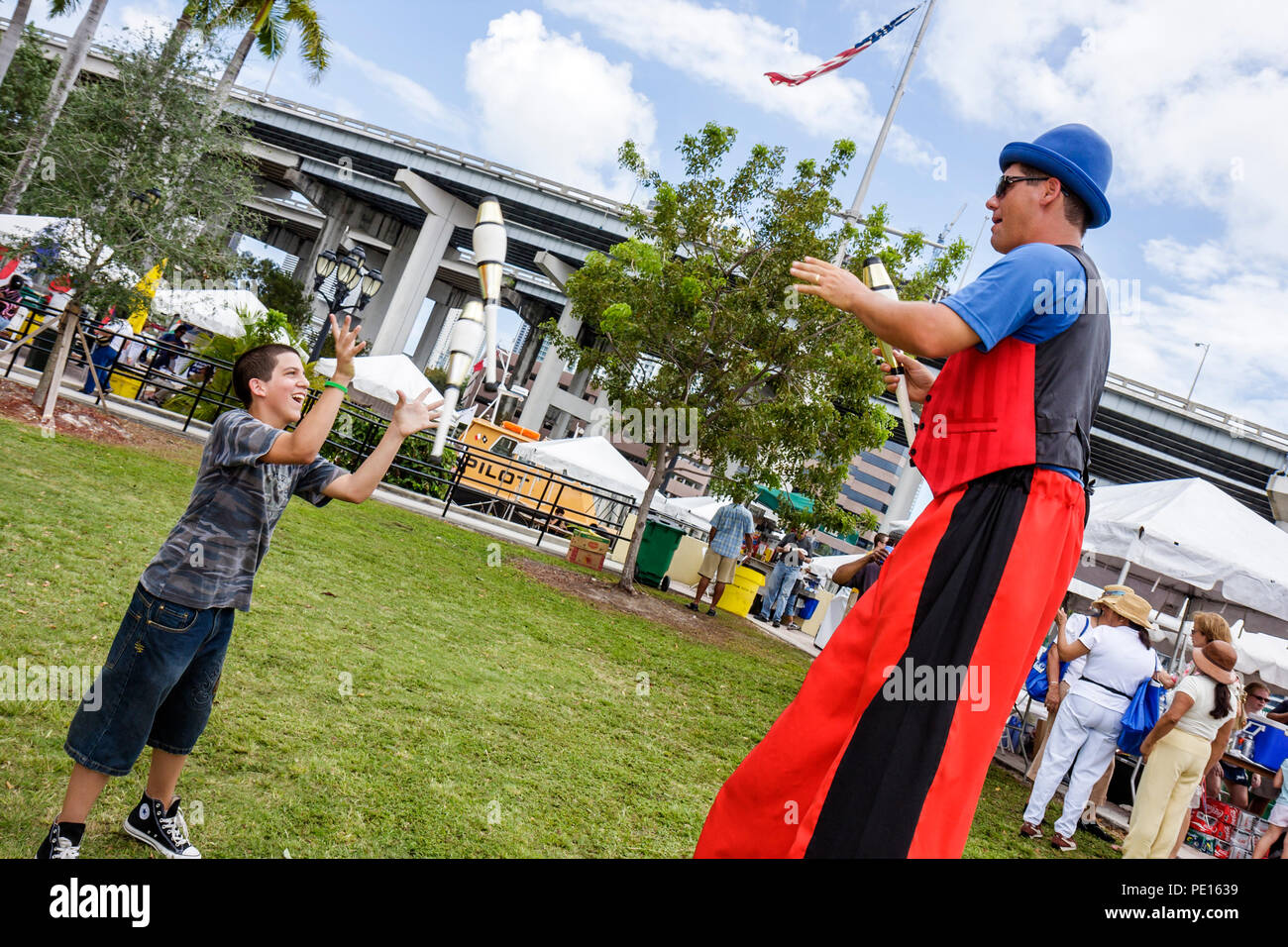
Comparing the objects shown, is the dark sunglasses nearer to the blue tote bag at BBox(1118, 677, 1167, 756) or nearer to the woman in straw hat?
the woman in straw hat

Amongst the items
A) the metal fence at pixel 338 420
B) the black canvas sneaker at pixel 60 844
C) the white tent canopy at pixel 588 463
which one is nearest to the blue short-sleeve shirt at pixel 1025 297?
the black canvas sneaker at pixel 60 844

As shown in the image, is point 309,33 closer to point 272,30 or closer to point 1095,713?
point 272,30

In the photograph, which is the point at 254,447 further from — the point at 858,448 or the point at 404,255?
the point at 404,255

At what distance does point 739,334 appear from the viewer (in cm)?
1324

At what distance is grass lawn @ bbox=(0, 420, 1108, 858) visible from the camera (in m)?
3.40

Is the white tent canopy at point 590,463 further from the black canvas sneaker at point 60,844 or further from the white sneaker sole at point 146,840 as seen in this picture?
the black canvas sneaker at point 60,844

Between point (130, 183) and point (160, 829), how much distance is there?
12.5 m

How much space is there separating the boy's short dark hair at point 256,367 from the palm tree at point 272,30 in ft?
78.1

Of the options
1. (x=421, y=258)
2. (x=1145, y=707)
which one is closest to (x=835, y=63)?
(x=1145, y=707)

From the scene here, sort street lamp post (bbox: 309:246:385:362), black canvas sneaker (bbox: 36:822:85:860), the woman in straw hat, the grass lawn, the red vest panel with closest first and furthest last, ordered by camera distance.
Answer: the red vest panel
black canvas sneaker (bbox: 36:822:85:860)
the grass lawn
the woman in straw hat
street lamp post (bbox: 309:246:385:362)

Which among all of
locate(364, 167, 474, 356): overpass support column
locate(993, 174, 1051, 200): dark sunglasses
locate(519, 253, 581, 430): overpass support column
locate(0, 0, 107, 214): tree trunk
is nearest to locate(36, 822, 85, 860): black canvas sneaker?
locate(993, 174, 1051, 200): dark sunglasses

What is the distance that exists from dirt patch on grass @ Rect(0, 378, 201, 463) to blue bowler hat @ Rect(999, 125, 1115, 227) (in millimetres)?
12700

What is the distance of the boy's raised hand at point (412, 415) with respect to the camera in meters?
2.99
